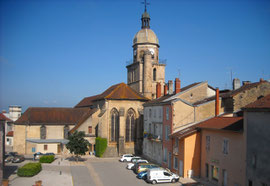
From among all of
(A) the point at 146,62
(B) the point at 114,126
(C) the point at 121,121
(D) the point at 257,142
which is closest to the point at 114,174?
(C) the point at 121,121

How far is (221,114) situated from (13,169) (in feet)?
88.0

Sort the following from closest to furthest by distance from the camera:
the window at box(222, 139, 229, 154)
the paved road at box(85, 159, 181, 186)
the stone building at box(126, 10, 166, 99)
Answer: the window at box(222, 139, 229, 154) → the paved road at box(85, 159, 181, 186) → the stone building at box(126, 10, 166, 99)

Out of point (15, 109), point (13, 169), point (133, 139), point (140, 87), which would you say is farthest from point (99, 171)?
point (15, 109)

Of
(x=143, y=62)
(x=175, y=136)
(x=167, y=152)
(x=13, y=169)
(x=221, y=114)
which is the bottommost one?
(x=13, y=169)

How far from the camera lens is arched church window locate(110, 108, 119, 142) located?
4919cm

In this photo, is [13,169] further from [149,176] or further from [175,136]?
[175,136]

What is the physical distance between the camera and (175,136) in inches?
1239

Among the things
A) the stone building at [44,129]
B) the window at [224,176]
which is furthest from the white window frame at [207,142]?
the stone building at [44,129]

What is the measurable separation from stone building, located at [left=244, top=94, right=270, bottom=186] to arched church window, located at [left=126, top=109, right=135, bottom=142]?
29.7m

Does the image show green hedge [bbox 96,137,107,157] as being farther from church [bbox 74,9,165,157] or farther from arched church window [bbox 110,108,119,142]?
arched church window [bbox 110,108,119,142]

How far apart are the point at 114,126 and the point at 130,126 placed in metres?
2.83

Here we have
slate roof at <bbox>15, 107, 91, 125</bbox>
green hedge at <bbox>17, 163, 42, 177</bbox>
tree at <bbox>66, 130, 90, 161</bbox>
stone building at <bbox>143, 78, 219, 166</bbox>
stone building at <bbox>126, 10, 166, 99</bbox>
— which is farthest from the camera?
stone building at <bbox>126, 10, 166, 99</bbox>

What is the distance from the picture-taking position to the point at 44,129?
5384 cm

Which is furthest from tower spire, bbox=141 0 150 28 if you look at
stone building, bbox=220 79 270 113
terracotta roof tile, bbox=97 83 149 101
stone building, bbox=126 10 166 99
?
stone building, bbox=220 79 270 113
